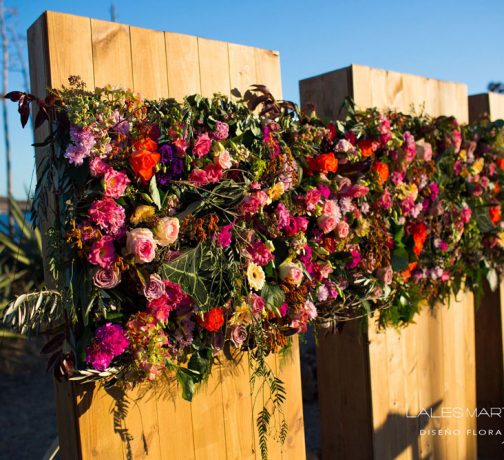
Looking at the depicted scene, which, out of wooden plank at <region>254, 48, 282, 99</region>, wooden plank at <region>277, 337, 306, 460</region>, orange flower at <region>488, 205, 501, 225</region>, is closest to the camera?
wooden plank at <region>254, 48, 282, 99</region>

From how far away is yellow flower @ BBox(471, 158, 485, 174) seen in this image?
2.85 meters

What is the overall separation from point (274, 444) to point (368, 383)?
65cm

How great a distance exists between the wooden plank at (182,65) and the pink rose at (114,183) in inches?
20.3

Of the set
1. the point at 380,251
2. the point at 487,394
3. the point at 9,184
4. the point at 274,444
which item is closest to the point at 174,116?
the point at 380,251

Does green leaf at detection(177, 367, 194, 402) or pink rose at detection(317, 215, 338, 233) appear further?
pink rose at detection(317, 215, 338, 233)

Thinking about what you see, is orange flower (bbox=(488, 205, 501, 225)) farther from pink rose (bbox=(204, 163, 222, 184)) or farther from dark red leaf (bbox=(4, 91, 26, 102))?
dark red leaf (bbox=(4, 91, 26, 102))

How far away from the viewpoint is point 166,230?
1456mm

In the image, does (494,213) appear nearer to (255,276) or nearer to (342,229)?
(342,229)

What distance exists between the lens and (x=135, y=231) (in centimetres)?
142

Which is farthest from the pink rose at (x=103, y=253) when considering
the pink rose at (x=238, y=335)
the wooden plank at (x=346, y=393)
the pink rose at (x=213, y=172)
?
the wooden plank at (x=346, y=393)

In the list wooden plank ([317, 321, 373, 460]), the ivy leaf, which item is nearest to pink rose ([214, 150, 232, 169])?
the ivy leaf

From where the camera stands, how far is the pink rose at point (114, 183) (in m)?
1.41

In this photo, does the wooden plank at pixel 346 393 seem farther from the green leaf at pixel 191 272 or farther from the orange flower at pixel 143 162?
the orange flower at pixel 143 162

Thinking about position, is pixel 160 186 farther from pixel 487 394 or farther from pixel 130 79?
pixel 487 394
